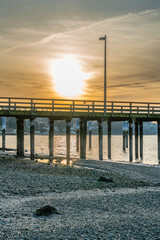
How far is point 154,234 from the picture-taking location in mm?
9625

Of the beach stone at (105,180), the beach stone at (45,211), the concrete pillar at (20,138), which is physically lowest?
the beach stone at (105,180)

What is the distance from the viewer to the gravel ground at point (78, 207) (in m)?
9.51

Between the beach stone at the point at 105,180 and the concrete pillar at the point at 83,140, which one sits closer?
the beach stone at the point at 105,180

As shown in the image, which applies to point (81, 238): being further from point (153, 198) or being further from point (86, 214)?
point (153, 198)

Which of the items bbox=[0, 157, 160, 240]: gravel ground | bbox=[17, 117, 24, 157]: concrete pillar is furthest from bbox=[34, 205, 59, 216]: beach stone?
bbox=[17, 117, 24, 157]: concrete pillar

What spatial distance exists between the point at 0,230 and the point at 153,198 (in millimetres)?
8190

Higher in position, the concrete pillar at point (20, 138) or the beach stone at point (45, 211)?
the concrete pillar at point (20, 138)

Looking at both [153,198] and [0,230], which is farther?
[153,198]

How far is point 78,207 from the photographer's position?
41.3 feet

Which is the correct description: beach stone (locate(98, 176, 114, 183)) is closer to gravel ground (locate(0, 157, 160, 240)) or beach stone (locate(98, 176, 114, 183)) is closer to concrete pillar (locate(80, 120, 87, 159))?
gravel ground (locate(0, 157, 160, 240))

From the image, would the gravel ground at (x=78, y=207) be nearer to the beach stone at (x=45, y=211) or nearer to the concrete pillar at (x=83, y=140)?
the beach stone at (x=45, y=211)

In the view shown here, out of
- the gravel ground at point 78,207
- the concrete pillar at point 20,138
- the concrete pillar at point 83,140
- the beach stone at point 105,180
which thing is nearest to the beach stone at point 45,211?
the gravel ground at point 78,207

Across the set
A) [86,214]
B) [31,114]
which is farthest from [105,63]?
[86,214]

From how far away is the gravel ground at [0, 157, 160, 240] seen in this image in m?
9.51
